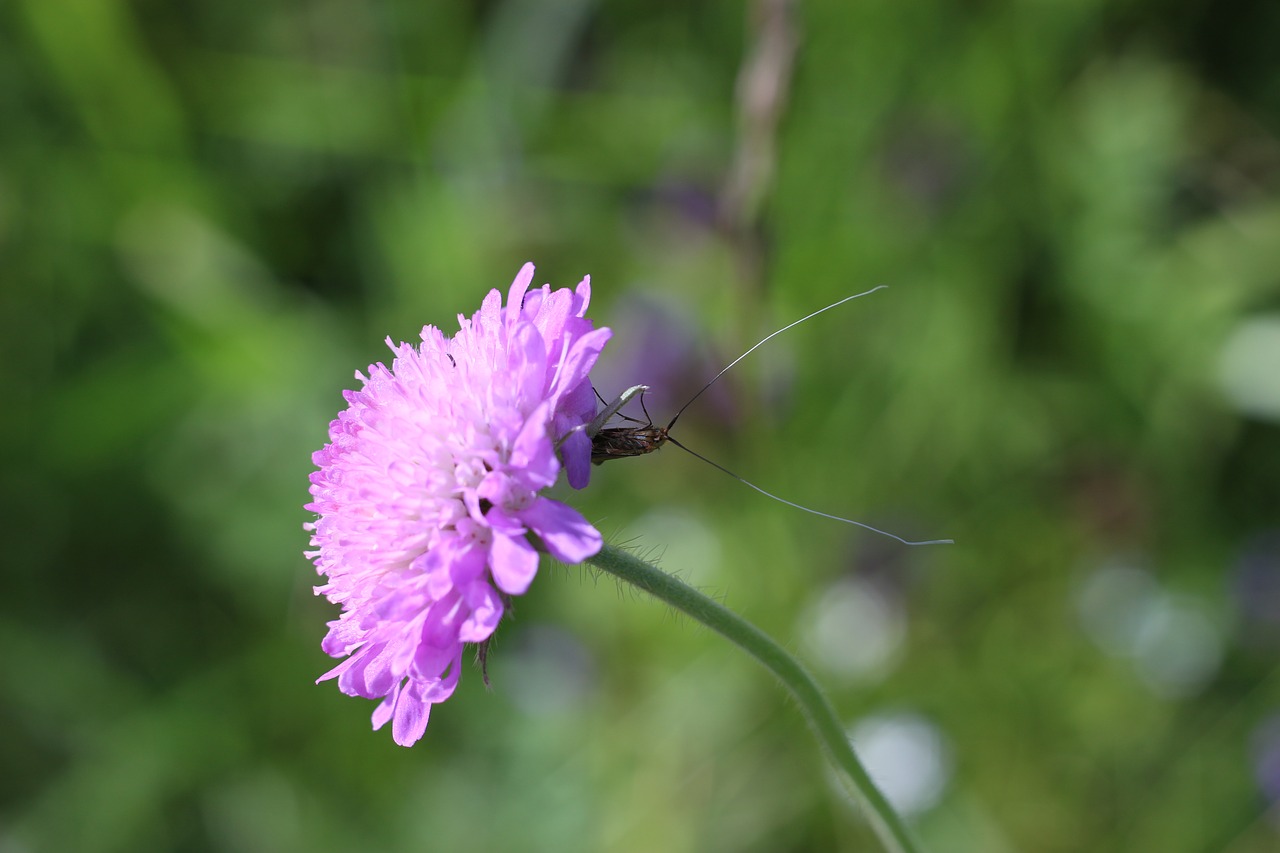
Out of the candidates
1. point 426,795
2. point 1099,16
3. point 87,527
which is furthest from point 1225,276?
point 87,527

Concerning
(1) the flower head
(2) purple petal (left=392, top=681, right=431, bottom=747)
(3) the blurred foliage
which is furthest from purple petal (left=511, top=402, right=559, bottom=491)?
(3) the blurred foliage

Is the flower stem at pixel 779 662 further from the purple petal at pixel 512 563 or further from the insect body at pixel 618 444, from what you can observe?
the insect body at pixel 618 444

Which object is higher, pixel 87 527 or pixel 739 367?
pixel 739 367

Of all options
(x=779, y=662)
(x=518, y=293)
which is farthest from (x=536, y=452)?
(x=779, y=662)

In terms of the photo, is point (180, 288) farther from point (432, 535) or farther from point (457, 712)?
point (432, 535)

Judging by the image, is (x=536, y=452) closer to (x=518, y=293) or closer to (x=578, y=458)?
(x=578, y=458)

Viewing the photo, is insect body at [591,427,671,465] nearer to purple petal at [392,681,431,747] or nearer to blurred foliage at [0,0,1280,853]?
purple petal at [392,681,431,747]
